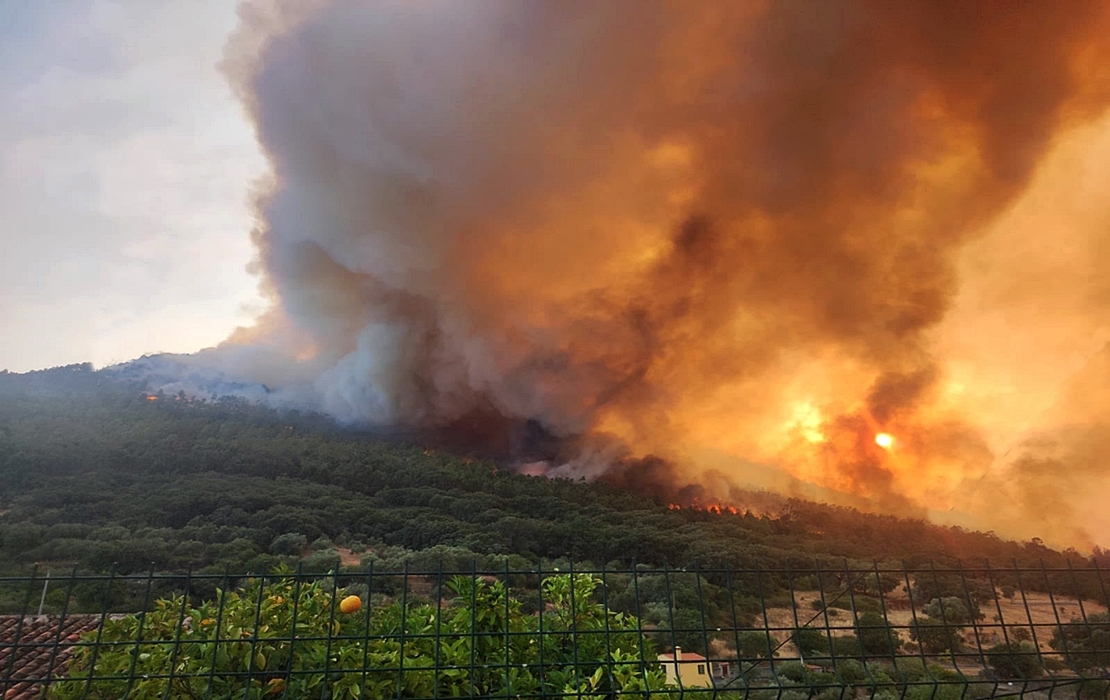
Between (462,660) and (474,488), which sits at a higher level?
(474,488)

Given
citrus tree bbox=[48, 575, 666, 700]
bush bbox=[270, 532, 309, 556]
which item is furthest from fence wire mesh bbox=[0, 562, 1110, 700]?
bush bbox=[270, 532, 309, 556]

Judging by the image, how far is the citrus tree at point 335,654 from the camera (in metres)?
3.52

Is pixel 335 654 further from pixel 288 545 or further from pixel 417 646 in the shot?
pixel 288 545

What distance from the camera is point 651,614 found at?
69.9 ft

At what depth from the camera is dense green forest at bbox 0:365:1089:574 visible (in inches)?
1320

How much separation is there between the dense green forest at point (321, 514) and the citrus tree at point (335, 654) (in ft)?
77.5

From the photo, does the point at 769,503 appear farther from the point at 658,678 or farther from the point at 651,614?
the point at 658,678

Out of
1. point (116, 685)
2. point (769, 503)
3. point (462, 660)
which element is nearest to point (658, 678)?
point (462, 660)

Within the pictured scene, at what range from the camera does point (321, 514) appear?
42.1 m

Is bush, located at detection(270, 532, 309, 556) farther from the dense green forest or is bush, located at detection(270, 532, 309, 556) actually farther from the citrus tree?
the citrus tree

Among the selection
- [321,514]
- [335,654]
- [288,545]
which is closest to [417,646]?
[335,654]

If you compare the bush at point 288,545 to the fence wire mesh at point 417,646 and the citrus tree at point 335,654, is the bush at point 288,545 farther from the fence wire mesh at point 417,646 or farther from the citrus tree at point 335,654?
the citrus tree at point 335,654

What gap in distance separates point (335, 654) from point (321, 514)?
A: 4210 centimetres

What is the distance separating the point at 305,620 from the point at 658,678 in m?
2.33
